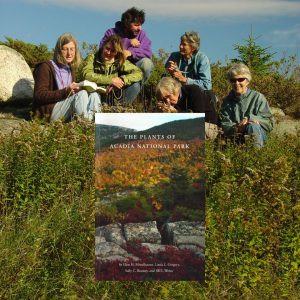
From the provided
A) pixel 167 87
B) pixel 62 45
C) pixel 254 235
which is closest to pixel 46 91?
pixel 62 45

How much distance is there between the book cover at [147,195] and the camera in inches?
189

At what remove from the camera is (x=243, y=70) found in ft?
27.7

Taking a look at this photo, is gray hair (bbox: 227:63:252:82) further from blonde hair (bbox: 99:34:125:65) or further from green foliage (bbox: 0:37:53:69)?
green foliage (bbox: 0:37:53:69)

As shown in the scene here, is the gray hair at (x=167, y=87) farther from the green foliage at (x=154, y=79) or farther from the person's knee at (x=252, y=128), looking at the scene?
the green foliage at (x=154, y=79)

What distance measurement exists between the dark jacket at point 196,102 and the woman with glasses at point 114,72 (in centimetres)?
125

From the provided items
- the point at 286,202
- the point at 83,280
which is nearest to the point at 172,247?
the point at 83,280

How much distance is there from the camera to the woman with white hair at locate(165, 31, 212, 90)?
991 centimetres

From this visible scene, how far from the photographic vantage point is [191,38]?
9977mm

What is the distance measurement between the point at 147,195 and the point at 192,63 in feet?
18.3

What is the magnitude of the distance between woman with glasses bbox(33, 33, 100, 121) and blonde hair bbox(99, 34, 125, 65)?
503 millimetres

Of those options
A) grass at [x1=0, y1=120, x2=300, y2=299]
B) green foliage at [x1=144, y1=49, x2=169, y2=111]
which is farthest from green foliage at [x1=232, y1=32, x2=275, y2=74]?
grass at [x1=0, y1=120, x2=300, y2=299]

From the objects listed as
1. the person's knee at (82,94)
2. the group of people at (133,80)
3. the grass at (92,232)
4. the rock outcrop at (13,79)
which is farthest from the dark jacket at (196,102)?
the rock outcrop at (13,79)

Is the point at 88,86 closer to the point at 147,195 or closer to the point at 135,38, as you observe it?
the point at 135,38

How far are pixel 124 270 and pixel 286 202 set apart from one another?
1.66 m
